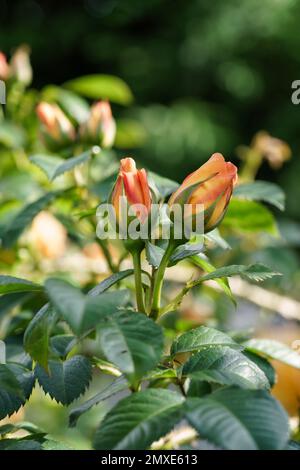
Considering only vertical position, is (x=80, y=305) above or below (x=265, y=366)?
above

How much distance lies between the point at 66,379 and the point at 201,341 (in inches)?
3.7

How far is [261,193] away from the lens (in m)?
0.64

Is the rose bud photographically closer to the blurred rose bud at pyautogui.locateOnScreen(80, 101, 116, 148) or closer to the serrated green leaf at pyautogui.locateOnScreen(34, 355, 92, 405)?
the serrated green leaf at pyautogui.locateOnScreen(34, 355, 92, 405)

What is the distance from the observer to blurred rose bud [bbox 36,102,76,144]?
74 cm

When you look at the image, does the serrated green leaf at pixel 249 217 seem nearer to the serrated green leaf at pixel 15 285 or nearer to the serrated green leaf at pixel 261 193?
the serrated green leaf at pixel 261 193

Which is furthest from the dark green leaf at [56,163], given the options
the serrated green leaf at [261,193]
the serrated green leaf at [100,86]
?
the serrated green leaf at [100,86]

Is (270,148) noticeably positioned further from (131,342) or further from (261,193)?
(131,342)

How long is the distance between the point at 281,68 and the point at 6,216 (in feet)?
13.8

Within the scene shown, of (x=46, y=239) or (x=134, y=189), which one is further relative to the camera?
(x=46, y=239)

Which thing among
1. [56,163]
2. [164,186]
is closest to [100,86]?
[56,163]

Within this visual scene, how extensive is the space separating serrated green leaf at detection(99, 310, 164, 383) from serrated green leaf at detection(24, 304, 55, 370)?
0.05 m

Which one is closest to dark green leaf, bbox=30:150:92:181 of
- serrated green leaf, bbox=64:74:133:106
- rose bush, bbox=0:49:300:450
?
rose bush, bbox=0:49:300:450

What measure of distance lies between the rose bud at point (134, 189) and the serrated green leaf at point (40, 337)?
0.27 ft

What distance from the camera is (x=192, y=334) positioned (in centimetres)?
42
